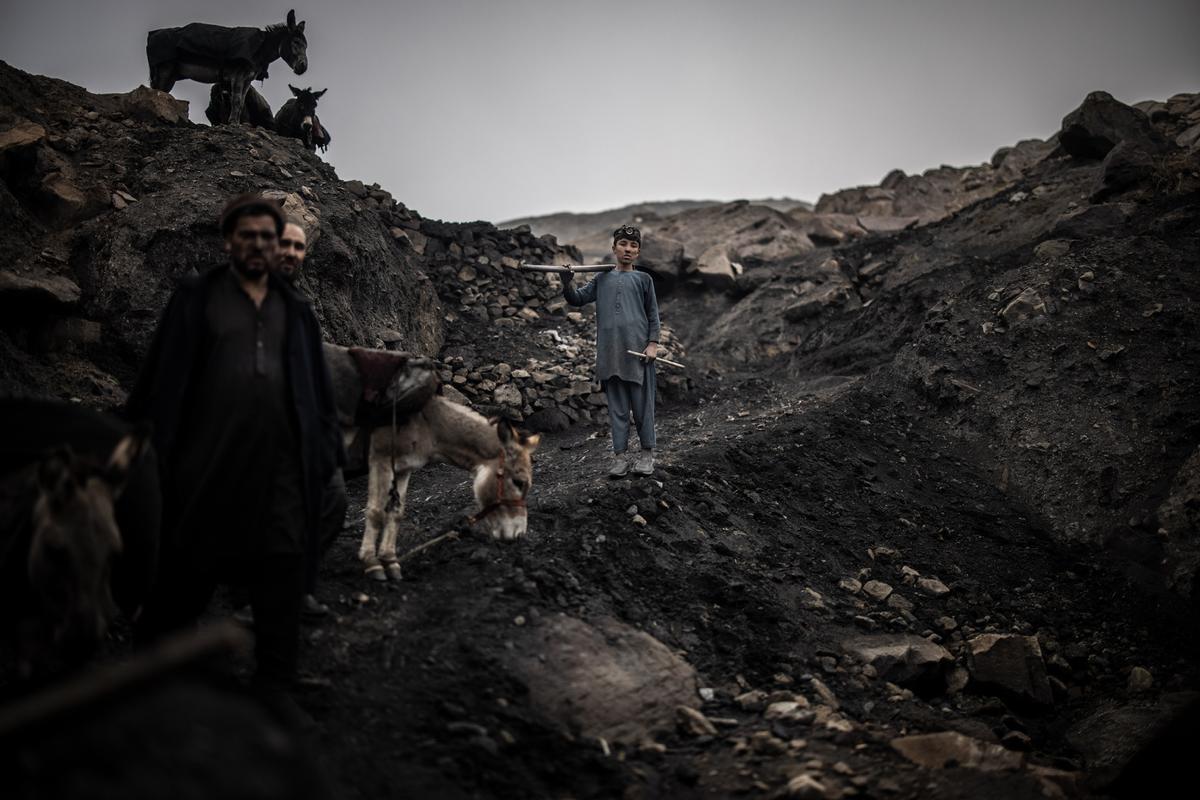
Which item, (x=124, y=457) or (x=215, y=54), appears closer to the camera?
(x=124, y=457)

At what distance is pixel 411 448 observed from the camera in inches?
189

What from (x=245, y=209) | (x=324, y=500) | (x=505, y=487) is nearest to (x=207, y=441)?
(x=324, y=500)

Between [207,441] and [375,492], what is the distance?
1.83 metres

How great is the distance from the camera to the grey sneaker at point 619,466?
253 inches

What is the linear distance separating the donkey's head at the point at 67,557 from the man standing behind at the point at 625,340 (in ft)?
14.0

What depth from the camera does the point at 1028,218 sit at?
11633mm

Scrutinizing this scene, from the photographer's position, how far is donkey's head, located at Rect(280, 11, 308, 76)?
33.4 ft

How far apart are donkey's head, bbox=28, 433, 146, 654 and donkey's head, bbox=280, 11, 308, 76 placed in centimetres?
956

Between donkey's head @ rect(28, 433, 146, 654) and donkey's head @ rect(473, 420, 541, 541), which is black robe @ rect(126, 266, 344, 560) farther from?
donkey's head @ rect(473, 420, 541, 541)

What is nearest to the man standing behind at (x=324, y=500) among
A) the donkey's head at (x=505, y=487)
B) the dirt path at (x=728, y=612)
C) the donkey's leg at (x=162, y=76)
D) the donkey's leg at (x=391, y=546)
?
the dirt path at (x=728, y=612)

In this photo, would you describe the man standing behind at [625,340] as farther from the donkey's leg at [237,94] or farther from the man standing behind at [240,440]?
the donkey's leg at [237,94]

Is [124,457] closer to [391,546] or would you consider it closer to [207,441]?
[207,441]

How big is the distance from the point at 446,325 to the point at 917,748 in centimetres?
862

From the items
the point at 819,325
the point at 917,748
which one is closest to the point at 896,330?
the point at 819,325
